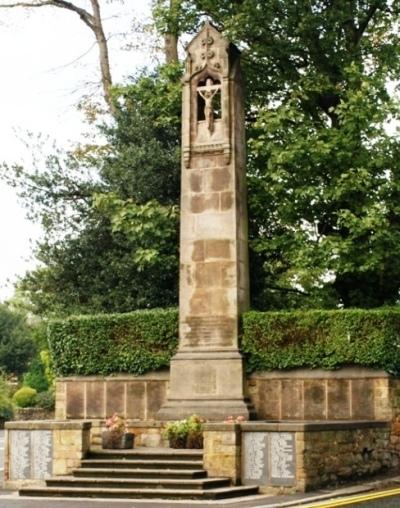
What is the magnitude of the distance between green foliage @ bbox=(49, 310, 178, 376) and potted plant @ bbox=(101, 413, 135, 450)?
108 inches

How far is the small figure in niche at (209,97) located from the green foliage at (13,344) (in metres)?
41.7

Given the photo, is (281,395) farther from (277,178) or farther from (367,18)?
(367,18)

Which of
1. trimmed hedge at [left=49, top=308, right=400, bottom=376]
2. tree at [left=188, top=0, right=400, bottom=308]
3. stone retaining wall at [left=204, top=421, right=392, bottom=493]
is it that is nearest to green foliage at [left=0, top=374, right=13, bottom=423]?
tree at [left=188, top=0, right=400, bottom=308]

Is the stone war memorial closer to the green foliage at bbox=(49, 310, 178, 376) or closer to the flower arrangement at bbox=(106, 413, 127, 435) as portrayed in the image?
the green foliage at bbox=(49, 310, 178, 376)

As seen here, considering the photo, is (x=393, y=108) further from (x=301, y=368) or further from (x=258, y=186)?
(x=301, y=368)

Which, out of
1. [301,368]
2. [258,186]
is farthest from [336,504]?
[258,186]

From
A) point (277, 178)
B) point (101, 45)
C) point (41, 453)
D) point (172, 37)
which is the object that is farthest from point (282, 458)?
point (101, 45)

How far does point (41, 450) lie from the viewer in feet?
54.7

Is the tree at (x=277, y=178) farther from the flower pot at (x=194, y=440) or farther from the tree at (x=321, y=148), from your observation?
the flower pot at (x=194, y=440)

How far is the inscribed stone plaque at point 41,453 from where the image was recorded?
653 inches

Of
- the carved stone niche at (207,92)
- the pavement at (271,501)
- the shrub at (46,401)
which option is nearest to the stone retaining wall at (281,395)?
the pavement at (271,501)

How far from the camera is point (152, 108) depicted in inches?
955

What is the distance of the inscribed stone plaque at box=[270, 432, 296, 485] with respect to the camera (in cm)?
1543

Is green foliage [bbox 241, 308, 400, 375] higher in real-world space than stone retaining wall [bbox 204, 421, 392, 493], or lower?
higher
